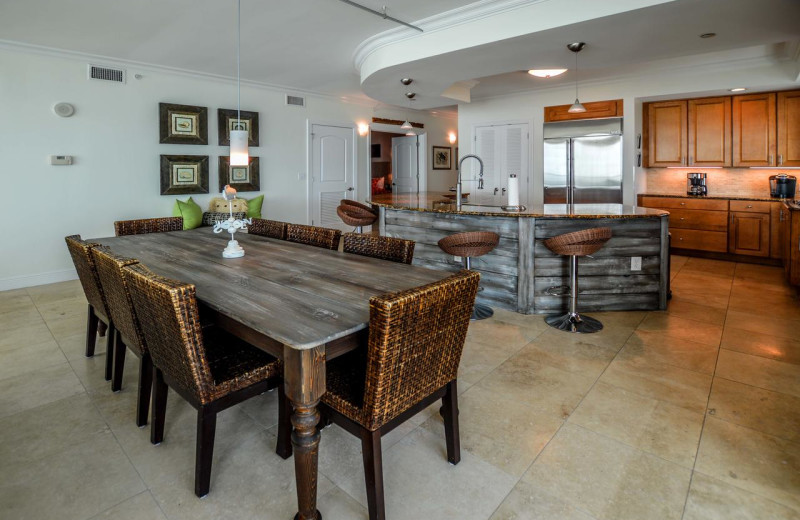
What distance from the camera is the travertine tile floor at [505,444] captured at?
5.33 ft

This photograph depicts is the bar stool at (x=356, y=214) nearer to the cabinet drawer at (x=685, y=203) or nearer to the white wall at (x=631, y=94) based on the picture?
the white wall at (x=631, y=94)

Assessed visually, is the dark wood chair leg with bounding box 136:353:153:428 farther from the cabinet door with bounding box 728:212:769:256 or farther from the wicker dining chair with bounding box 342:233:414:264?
the cabinet door with bounding box 728:212:769:256

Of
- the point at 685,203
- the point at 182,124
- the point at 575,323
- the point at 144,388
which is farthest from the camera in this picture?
the point at 685,203

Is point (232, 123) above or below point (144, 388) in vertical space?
above

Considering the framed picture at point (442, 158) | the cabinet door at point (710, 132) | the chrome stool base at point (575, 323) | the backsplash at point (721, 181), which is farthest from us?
the framed picture at point (442, 158)

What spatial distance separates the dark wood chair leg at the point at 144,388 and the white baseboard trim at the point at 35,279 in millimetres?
3953

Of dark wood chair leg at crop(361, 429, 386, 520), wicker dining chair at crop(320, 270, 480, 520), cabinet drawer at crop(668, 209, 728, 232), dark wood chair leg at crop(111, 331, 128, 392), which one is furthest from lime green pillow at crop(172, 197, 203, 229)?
cabinet drawer at crop(668, 209, 728, 232)

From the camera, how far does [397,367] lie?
1412 mm

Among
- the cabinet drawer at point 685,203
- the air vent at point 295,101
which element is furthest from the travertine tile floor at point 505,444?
the air vent at point 295,101

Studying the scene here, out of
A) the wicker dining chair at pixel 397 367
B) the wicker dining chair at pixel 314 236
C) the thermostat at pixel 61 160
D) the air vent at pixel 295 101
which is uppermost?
the air vent at pixel 295 101

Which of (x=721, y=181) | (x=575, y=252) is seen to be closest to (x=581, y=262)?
(x=575, y=252)

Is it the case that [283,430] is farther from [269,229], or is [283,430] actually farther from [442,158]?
[442,158]

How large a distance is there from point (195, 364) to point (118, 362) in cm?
124

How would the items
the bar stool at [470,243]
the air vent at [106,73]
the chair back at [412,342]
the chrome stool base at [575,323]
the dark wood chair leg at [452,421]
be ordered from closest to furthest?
the chair back at [412,342] → the dark wood chair leg at [452,421] → the chrome stool base at [575,323] → the bar stool at [470,243] → the air vent at [106,73]
